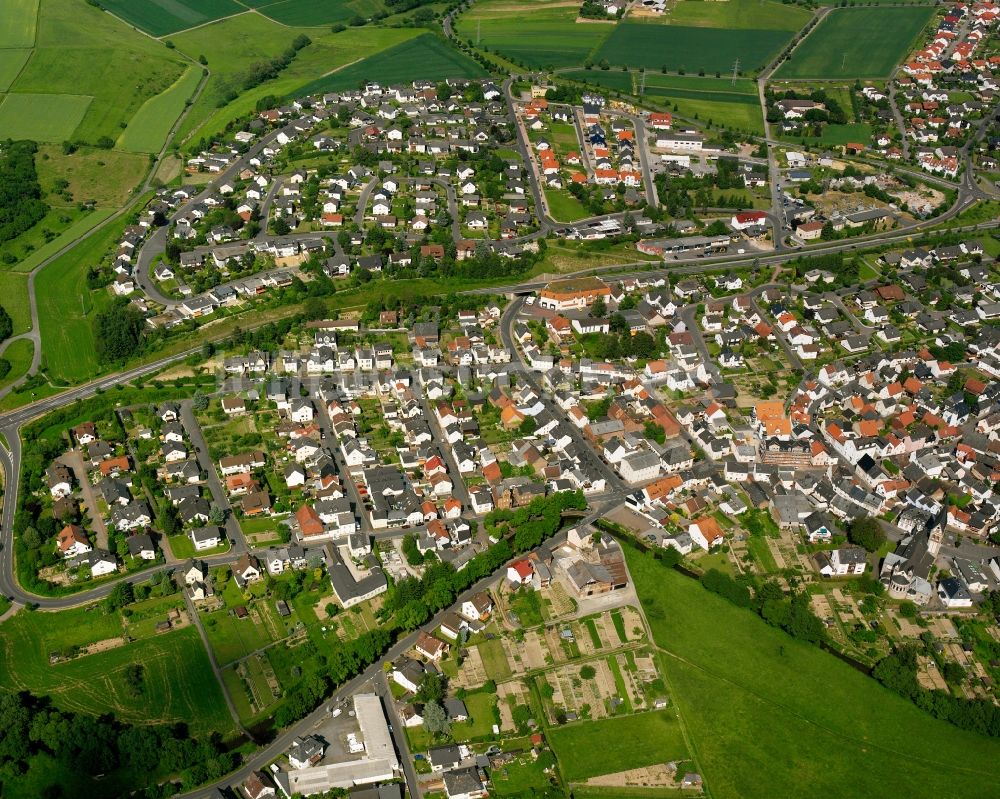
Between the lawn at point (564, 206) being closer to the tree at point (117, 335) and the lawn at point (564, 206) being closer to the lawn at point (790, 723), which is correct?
the tree at point (117, 335)

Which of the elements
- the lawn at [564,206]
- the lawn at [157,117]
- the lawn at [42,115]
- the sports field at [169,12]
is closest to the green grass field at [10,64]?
the lawn at [42,115]

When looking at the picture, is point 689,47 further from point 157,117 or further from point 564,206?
point 157,117

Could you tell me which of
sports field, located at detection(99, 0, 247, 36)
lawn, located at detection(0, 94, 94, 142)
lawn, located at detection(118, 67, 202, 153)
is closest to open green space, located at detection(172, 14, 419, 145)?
lawn, located at detection(118, 67, 202, 153)

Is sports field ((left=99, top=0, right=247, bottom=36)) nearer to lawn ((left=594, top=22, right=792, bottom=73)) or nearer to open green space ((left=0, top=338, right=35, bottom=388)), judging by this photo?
lawn ((left=594, top=22, right=792, bottom=73))

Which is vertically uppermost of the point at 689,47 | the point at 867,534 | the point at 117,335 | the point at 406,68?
the point at 406,68

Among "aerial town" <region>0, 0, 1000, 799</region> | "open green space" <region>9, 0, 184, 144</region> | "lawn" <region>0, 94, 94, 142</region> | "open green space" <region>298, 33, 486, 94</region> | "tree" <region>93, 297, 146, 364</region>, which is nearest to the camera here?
"aerial town" <region>0, 0, 1000, 799</region>

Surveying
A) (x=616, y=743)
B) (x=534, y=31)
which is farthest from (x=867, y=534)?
(x=534, y=31)

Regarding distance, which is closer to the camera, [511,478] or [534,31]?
[511,478]
